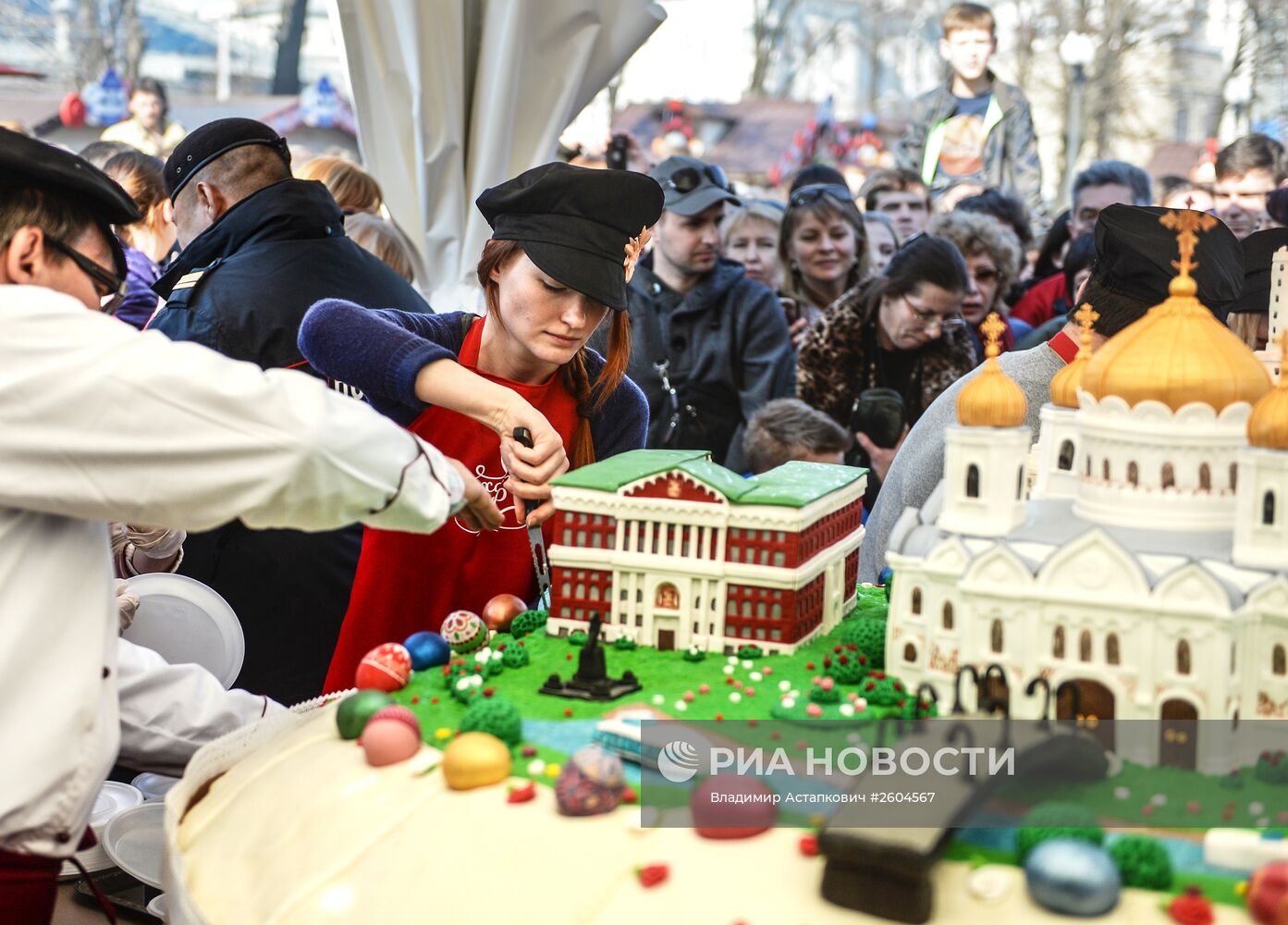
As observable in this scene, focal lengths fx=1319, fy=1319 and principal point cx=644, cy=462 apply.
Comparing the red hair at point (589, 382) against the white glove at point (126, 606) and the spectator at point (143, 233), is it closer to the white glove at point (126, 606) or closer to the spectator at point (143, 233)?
the white glove at point (126, 606)

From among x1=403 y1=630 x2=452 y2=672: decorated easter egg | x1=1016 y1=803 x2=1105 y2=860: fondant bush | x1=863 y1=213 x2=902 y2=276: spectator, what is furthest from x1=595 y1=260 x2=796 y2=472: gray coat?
x1=1016 y1=803 x2=1105 y2=860: fondant bush

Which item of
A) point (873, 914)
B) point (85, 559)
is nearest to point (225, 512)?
point (85, 559)

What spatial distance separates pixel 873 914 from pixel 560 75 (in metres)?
4.34

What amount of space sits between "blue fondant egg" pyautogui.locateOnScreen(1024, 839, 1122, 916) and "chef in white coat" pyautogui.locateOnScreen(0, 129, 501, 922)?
144 centimetres

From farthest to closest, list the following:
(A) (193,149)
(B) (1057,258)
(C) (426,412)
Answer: (B) (1057,258) < (A) (193,149) < (C) (426,412)

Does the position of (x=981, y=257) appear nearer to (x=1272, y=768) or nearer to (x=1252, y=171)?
(x=1252, y=171)

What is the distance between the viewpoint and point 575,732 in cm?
277

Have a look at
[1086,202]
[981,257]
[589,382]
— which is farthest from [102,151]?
[1086,202]

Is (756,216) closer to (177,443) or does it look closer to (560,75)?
(560,75)

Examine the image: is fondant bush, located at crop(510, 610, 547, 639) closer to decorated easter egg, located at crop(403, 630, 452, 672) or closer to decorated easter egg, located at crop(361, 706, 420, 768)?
decorated easter egg, located at crop(403, 630, 452, 672)

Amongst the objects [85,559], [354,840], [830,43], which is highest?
[830,43]

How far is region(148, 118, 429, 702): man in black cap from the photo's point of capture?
502 centimetres

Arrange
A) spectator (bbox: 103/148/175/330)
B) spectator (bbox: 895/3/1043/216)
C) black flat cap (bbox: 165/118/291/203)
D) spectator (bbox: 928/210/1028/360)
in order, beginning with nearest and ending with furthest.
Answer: black flat cap (bbox: 165/118/291/203) → spectator (bbox: 103/148/175/330) → spectator (bbox: 928/210/1028/360) → spectator (bbox: 895/3/1043/216)

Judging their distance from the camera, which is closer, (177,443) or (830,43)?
(177,443)
